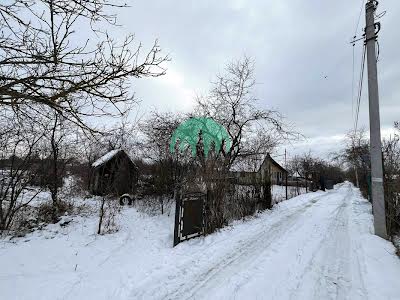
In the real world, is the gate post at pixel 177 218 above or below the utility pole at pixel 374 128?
below

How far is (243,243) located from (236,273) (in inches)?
82.2

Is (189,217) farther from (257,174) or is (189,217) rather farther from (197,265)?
(257,174)

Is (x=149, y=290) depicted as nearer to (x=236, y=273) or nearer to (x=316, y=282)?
(x=236, y=273)

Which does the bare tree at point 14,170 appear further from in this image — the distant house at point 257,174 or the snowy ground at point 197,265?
the distant house at point 257,174

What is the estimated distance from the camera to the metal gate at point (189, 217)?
6594mm

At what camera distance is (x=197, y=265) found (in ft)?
16.8

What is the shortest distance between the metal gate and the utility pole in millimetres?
5348

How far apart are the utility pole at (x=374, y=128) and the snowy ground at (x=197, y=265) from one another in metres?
0.72

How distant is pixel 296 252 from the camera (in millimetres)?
5949

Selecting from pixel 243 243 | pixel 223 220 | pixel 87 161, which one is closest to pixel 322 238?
pixel 243 243

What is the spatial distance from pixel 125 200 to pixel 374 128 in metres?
10.3

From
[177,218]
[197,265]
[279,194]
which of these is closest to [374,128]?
[177,218]

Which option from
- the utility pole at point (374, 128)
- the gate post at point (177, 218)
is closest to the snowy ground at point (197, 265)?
the gate post at point (177, 218)

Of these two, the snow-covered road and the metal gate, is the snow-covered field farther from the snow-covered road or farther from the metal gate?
the metal gate
